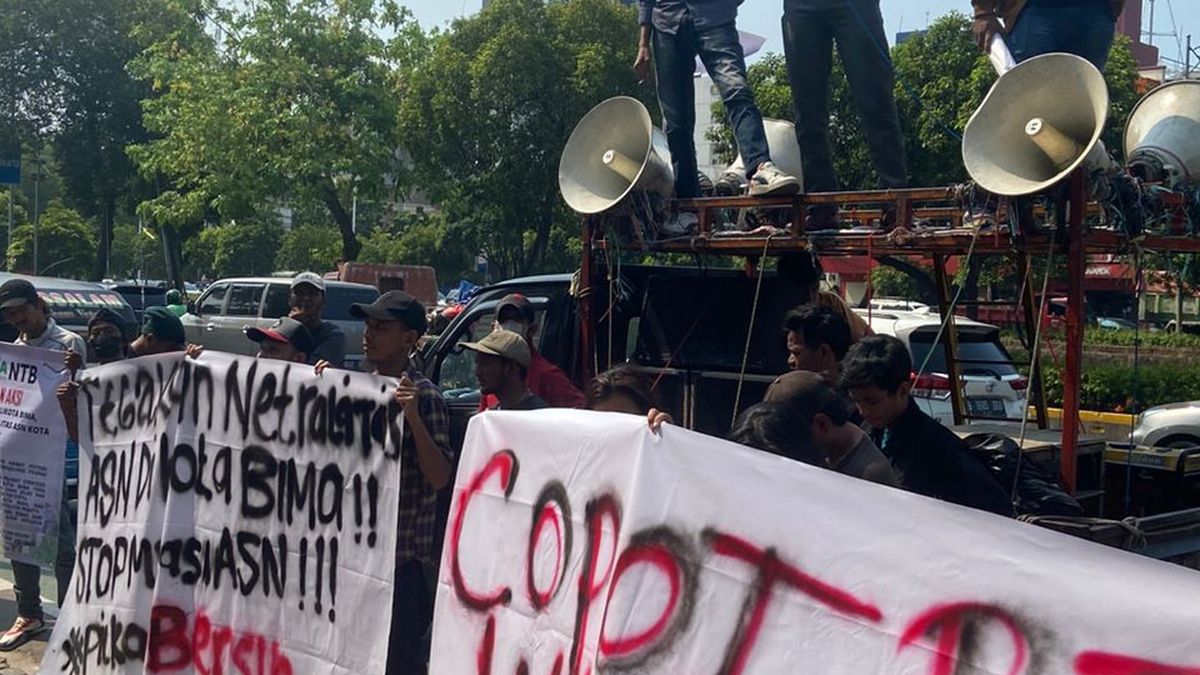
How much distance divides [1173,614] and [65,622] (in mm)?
4013

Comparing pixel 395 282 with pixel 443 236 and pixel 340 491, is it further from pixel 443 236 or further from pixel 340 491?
pixel 340 491

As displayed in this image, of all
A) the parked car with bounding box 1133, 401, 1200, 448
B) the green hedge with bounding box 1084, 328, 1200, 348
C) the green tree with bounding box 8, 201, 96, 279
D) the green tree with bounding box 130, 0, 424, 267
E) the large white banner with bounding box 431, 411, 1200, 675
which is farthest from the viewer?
the green tree with bounding box 8, 201, 96, 279

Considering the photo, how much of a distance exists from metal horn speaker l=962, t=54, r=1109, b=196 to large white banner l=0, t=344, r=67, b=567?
3.82m

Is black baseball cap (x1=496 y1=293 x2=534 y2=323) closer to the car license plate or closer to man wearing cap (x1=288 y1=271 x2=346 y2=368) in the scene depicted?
man wearing cap (x1=288 y1=271 x2=346 y2=368)

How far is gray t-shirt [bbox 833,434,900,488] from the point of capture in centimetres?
327

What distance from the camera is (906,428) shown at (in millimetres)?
3518

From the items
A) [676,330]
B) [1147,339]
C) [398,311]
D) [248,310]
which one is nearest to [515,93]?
[248,310]

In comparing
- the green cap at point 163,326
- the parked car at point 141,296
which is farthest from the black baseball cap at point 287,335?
the parked car at point 141,296

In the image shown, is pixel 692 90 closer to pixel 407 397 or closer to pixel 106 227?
pixel 407 397

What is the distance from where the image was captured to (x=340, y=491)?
4.00 metres

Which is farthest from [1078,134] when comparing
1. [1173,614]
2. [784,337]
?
[1173,614]

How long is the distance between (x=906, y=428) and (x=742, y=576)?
1.03 metres

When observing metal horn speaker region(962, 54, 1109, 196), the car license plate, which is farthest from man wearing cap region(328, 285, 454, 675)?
the car license plate

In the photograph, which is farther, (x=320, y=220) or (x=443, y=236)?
(x=320, y=220)
